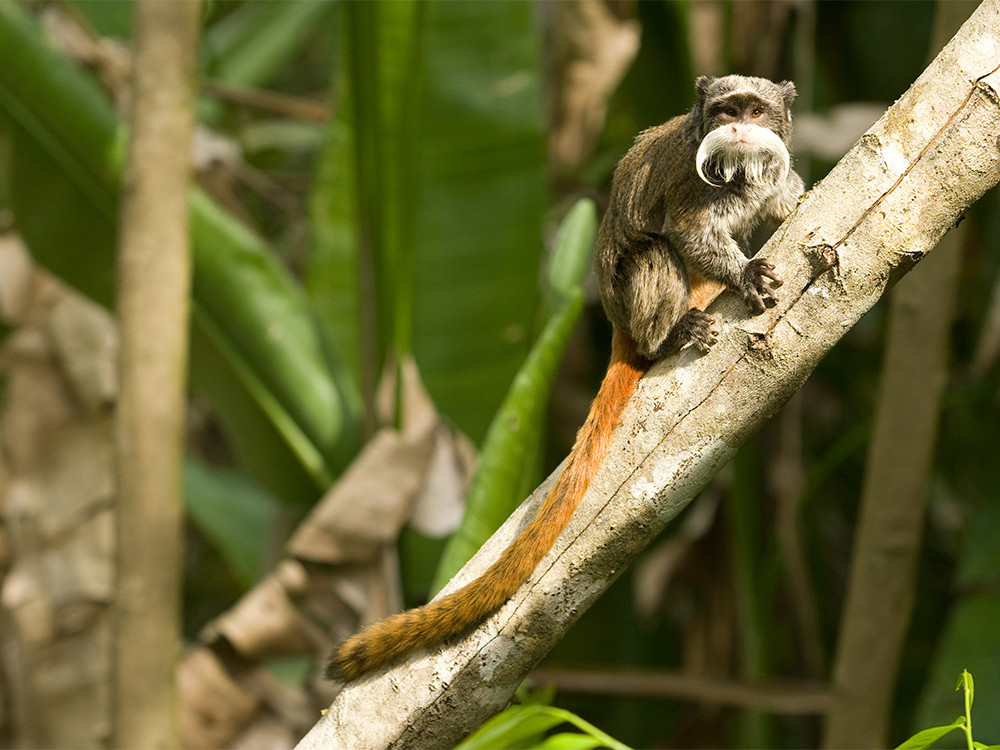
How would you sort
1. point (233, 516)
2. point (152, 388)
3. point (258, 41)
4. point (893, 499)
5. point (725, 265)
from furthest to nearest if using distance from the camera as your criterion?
point (258, 41) < point (233, 516) < point (893, 499) < point (152, 388) < point (725, 265)

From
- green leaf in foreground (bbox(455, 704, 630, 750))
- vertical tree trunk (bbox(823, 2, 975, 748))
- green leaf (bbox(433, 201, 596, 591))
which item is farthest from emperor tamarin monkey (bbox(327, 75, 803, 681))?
vertical tree trunk (bbox(823, 2, 975, 748))

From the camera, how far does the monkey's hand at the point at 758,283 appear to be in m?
1.35

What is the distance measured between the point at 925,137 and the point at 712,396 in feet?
1.42

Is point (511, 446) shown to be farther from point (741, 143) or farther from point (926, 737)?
point (926, 737)

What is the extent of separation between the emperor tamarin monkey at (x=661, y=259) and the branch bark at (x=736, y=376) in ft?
0.12

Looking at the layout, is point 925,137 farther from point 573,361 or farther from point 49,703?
point 49,703

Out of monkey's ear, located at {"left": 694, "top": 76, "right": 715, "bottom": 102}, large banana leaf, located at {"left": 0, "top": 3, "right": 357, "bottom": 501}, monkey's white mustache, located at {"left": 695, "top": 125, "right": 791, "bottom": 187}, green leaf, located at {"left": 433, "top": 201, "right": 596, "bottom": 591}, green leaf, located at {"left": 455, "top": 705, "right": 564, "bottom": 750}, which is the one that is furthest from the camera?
large banana leaf, located at {"left": 0, "top": 3, "right": 357, "bottom": 501}

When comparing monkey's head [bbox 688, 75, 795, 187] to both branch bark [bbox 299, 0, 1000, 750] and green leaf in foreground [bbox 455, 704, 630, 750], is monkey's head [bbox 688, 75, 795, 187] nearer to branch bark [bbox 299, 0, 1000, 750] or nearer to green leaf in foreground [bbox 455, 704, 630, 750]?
branch bark [bbox 299, 0, 1000, 750]

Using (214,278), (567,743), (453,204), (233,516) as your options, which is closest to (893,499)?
(453,204)

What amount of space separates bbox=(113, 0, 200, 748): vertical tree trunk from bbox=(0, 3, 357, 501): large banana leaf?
1.60 feet

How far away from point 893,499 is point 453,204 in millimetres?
1393

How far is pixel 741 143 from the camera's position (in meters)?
1.65

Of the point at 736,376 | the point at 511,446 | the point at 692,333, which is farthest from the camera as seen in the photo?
the point at 511,446

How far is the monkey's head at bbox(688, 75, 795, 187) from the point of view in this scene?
65.2 inches
